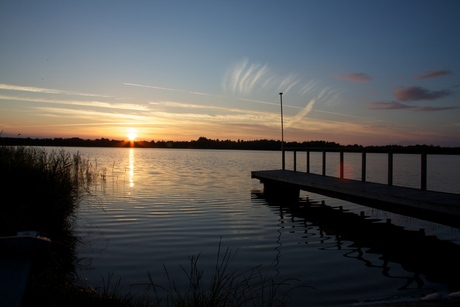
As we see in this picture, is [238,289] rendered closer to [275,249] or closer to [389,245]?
[275,249]

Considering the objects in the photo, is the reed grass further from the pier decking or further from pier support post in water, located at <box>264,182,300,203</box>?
pier support post in water, located at <box>264,182,300,203</box>

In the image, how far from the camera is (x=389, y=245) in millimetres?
10094

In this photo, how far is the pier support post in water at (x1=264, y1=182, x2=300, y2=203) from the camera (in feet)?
64.2

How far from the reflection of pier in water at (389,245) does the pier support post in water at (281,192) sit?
402 cm

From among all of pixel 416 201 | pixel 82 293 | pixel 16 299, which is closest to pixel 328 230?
pixel 416 201

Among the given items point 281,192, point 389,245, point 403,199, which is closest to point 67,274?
point 389,245

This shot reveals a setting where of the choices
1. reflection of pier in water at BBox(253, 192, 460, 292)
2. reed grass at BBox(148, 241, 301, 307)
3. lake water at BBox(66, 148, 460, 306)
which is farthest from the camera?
reflection of pier in water at BBox(253, 192, 460, 292)

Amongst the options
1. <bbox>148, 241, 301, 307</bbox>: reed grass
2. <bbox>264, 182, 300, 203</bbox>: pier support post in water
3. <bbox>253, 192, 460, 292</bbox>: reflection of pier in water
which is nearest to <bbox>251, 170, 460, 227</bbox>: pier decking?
<bbox>253, 192, 460, 292</bbox>: reflection of pier in water

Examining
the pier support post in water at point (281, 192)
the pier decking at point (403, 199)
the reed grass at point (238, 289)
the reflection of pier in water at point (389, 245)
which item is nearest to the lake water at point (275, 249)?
the reflection of pier in water at point (389, 245)

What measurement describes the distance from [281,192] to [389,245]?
10.6 m

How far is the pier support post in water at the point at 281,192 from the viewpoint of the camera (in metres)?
19.6

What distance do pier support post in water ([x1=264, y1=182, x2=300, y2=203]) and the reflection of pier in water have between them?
4.02 meters

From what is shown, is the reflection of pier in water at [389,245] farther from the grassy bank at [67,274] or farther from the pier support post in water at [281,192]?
the pier support post in water at [281,192]

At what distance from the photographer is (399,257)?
8.95 m
